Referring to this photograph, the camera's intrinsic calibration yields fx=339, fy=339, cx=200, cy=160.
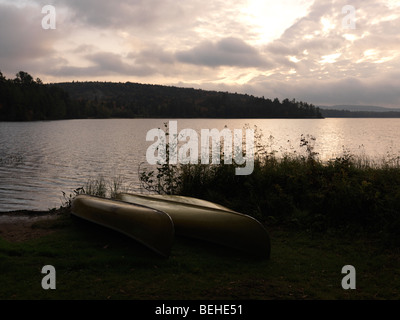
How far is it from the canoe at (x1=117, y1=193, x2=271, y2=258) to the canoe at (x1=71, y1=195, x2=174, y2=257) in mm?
743

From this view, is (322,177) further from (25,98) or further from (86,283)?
(25,98)

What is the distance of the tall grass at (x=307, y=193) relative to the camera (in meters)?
6.61

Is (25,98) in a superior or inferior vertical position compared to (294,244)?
superior

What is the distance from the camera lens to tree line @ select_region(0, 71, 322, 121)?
271 ft

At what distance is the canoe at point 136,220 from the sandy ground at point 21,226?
35.3 inches

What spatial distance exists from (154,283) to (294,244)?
2.91 metres

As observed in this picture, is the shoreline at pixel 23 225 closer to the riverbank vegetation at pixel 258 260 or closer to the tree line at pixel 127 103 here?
the riverbank vegetation at pixel 258 260

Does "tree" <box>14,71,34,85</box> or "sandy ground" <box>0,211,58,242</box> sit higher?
"tree" <box>14,71,34,85</box>

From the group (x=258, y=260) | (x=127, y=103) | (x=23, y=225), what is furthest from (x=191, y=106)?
(x=258, y=260)

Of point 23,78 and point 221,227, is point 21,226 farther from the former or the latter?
point 23,78

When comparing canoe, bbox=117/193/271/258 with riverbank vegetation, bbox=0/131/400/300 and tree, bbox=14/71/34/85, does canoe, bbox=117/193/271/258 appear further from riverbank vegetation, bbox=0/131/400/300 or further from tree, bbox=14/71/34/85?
tree, bbox=14/71/34/85

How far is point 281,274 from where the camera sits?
473cm

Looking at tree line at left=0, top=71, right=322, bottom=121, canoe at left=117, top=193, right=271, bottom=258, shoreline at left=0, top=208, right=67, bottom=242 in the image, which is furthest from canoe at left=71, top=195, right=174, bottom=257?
tree line at left=0, top=71, right=322, bottom=121
